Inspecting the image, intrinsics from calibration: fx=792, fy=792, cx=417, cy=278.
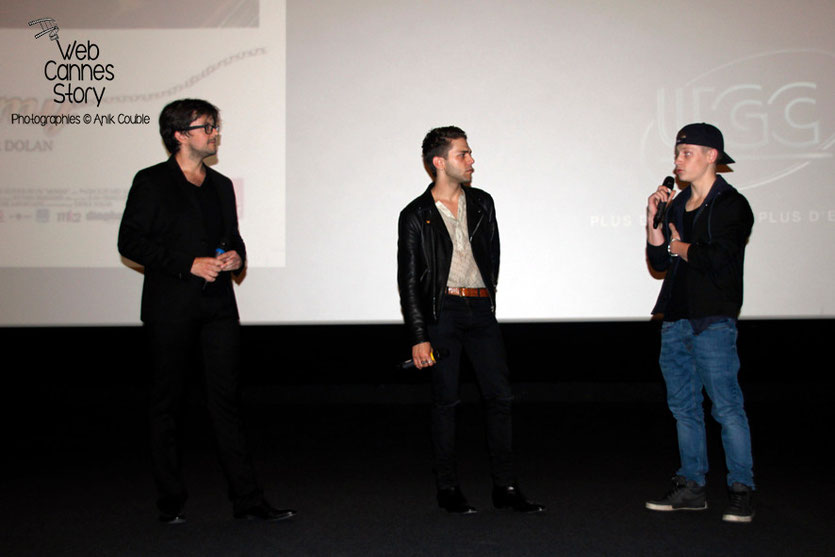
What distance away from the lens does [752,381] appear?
5555 mm

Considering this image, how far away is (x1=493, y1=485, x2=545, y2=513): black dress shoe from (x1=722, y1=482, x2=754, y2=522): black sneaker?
0.63 metres

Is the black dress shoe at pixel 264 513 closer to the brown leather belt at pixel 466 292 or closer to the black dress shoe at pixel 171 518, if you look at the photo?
the black dress shoe at pixel 171 518

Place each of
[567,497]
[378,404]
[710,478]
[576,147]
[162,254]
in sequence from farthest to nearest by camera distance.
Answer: [378,404], [576,147], [710,478], [567,497], [162,254]

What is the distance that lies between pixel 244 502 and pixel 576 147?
281 centimetres

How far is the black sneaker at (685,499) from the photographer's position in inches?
111

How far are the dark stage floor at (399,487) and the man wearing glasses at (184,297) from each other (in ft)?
0.62

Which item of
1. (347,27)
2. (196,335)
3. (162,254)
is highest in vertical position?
(347,27)

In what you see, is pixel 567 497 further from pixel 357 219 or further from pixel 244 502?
pixel 357 219

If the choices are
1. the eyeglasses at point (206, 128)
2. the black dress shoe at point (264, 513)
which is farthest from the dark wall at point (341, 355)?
the eyeglasses at point (206, 128)

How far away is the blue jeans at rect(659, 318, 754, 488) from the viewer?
2689 millimetres

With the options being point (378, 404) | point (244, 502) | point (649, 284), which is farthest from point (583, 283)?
point (244, 502)

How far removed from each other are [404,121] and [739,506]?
2.79 m

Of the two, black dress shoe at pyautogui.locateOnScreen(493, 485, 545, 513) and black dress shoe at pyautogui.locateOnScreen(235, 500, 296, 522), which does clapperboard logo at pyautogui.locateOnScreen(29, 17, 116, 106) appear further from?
black dress shoe at pyautogui.locateOnScreen(493, 485, 545, 513)

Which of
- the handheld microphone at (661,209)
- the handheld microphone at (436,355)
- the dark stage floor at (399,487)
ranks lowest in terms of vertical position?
the dark stage floor at (399,487)
